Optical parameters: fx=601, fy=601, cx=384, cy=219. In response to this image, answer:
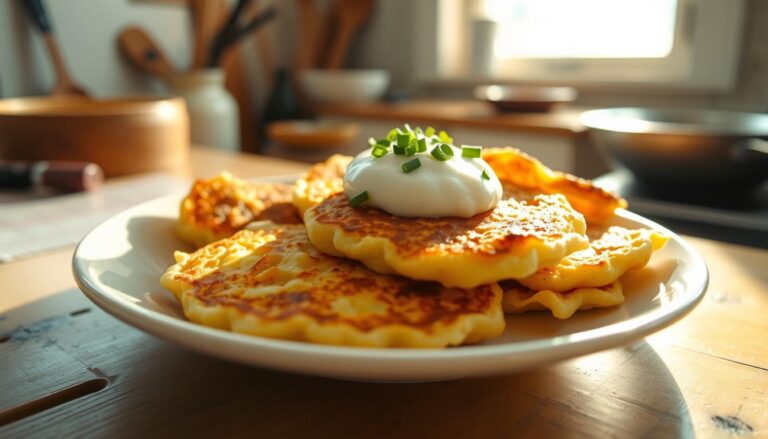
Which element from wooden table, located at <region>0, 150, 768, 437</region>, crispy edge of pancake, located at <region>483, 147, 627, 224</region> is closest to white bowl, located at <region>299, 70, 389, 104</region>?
crispy edge of pancake, located at <region>483, 147, 627, 224</region>

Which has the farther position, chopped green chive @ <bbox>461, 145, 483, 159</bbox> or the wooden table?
chopped green chive @ <bbox>461, 145, 483, 159</bbox>

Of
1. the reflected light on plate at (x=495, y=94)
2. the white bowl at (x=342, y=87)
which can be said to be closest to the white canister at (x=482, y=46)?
the reflected light on plate at (x=495, y=94)

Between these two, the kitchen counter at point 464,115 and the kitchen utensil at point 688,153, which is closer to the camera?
the kitchen utensil at point 688,153

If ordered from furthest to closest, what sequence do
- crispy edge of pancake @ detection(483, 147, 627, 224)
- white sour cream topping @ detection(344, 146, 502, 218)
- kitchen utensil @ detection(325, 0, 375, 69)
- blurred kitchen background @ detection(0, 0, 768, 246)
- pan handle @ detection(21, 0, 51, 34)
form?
kitchen utensil @ detection(325, 0, 375, 69)
pan handle @ detection(21, 0, 51, 34)
blurred kitchen background @ detection(0, 0, 768, 246)
crispy edge of pancake @ detection(483, 147, 627, 224)
white sour cream topping @ detection(344, 146, 502, 218)

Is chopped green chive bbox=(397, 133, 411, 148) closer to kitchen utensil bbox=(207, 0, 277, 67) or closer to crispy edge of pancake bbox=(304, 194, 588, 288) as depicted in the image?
crispy edge of pancake bbox=(304, 194, 588, 288)

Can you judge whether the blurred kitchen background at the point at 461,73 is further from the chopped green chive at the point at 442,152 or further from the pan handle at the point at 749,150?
the chopped green chive at the point at 442,152

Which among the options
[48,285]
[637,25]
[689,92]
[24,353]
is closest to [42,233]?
[48,285]
